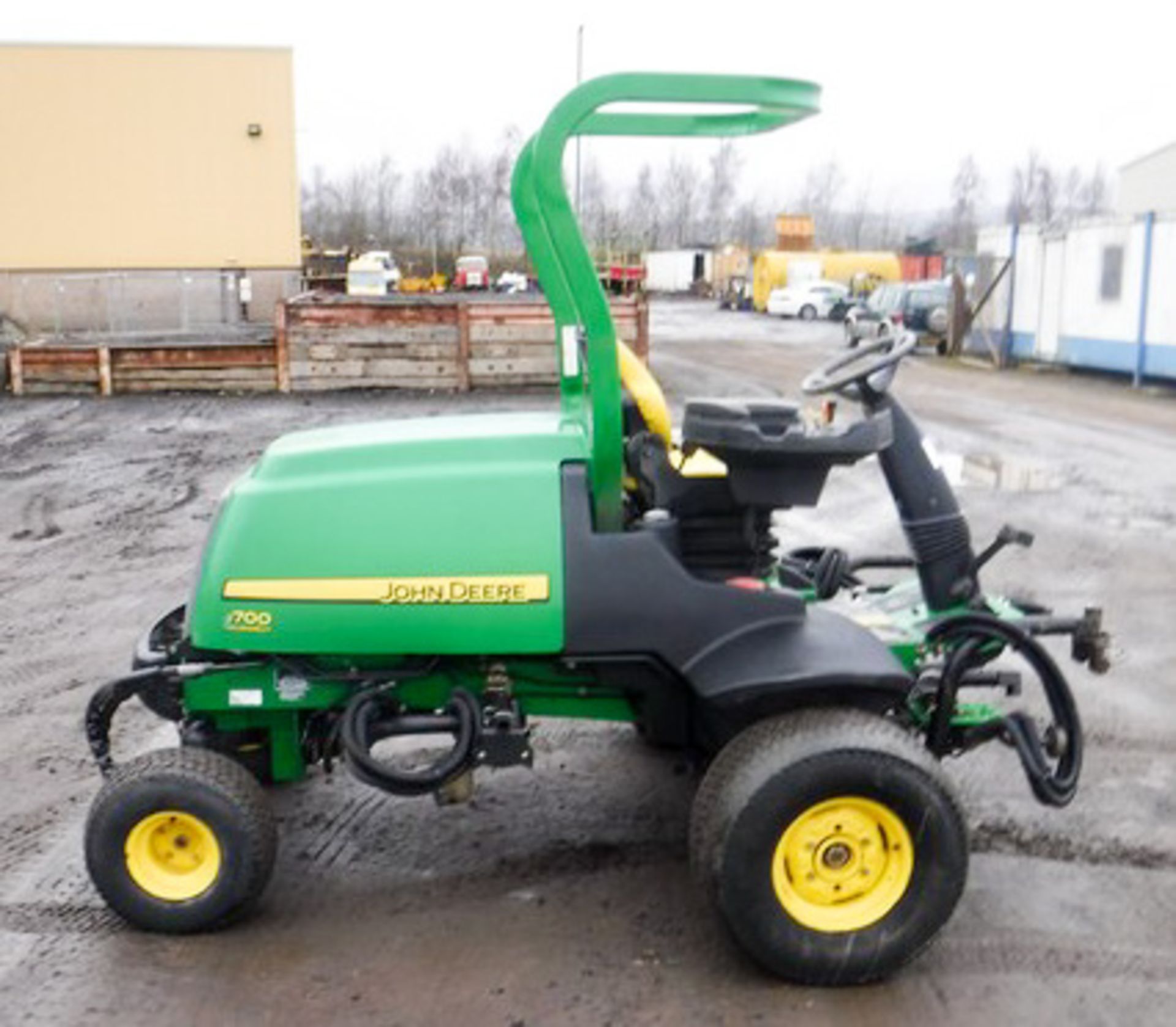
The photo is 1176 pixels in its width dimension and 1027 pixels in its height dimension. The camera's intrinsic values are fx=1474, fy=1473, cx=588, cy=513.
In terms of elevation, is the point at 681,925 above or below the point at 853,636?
below

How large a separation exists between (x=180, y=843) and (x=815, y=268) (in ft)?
157

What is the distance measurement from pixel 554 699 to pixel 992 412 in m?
14.4

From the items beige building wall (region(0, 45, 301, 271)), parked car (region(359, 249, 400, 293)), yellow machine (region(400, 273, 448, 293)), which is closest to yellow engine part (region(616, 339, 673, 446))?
beige building wall (region(0, 45, 301, 271))

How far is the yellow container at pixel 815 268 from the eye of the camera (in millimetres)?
49750

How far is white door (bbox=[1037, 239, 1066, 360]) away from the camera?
23641 millimetres

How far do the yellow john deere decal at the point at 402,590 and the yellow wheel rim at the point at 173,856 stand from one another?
0.66 meters

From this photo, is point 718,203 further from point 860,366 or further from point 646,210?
point 860,366

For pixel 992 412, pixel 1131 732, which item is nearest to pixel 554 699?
pixel 1131 732

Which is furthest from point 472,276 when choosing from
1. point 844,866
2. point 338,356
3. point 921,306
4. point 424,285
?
point 844,866

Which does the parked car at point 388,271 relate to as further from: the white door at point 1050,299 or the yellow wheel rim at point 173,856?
the yellow wheel rim at point 173,856

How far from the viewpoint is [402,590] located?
13.2ft

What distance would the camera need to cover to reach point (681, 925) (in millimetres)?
4195

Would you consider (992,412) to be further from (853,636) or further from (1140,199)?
(1140,199)

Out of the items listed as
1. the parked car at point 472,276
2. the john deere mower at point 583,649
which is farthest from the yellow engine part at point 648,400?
the parked car at point 472,276
